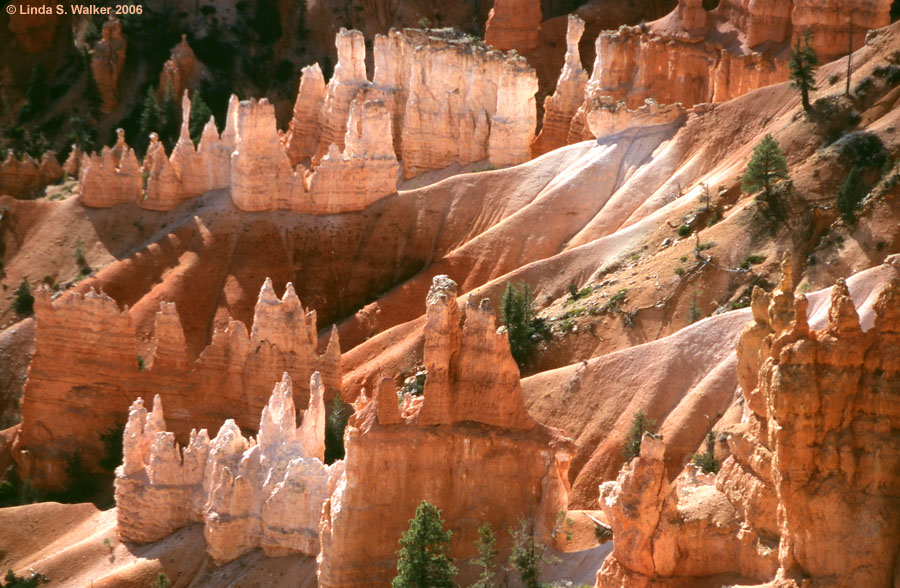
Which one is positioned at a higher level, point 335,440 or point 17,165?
point 17,165

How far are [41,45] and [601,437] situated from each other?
260ft

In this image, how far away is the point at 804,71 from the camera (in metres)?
77.1

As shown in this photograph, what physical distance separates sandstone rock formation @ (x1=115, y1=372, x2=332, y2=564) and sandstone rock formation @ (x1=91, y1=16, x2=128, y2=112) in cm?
6450

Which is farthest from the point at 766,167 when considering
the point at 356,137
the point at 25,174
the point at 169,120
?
the point at 169,120

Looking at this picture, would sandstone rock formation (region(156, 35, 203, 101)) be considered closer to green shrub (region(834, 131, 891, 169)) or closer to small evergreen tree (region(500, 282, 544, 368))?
small evergreen tree (region(500, 282, 544, 368))

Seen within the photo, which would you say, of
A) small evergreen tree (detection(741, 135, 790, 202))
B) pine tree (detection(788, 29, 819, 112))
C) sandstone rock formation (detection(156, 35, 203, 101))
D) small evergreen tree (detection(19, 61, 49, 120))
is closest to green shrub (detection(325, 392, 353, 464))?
small evergreen tree (detection(741, 135, 790, 202))

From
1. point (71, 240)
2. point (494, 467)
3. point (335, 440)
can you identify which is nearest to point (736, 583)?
point (494, 467)

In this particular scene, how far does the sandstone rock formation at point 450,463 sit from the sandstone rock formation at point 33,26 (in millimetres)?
85799

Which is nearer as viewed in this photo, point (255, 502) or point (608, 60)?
point (255, 502)

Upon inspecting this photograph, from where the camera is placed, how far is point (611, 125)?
87625 mm

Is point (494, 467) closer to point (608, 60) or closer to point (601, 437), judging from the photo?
point (601, 437)

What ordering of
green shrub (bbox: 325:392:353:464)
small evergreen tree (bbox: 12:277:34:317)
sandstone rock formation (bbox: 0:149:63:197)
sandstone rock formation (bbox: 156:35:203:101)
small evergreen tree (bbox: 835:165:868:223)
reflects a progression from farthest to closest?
sandstone rock formation (bbox: 156:35:203:101) < sandstone rock formation (bbox: 0:149:63:197) < small evergreen tree (bbox: 12:277:34:317) < small evergreen tree (bbox: 835:165:868:223) < green shrub (bbox: 325:392:353:464)

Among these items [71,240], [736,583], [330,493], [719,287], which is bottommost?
[736,583]

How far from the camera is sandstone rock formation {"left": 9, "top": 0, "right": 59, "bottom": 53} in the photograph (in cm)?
12769
